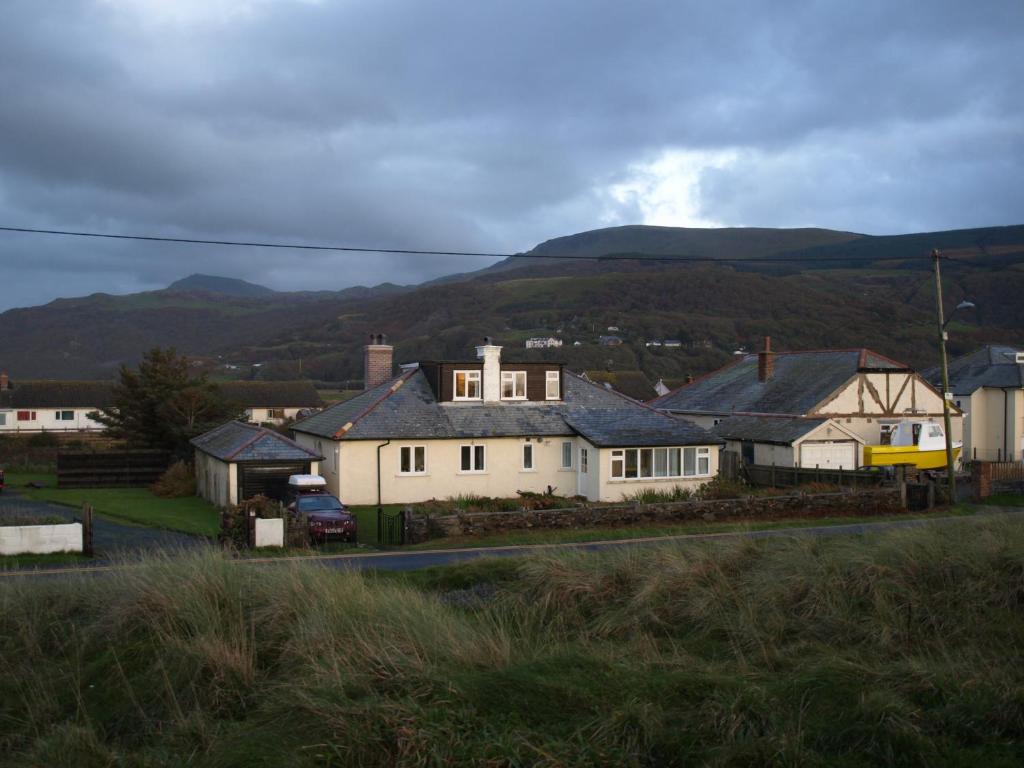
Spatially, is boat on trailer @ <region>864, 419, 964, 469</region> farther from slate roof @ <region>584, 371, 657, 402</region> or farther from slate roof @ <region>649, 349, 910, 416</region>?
slate roof @ <region>584, 371, 657, 402</region>

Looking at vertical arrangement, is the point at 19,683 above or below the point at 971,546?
below

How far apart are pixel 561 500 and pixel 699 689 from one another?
2186 cm

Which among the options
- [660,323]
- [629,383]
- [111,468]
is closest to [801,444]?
[111,468]

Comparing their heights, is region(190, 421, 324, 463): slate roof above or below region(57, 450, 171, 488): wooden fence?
above

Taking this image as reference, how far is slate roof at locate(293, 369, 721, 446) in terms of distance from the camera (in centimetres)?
3403

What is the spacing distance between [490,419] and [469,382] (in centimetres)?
197

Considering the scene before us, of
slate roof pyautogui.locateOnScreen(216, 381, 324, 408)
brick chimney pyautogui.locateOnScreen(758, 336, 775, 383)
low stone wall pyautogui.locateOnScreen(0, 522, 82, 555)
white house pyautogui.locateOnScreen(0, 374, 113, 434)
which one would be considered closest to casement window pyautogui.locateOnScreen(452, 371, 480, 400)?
low stone wall pyautogui.locateOnScreen(0, 522, 82, 555)

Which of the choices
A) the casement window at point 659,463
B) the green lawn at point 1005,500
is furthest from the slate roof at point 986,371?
the casement window at point 659,463

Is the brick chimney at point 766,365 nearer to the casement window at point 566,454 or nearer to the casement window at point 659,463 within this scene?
the casement window at point 659,463

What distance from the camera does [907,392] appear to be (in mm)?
43594

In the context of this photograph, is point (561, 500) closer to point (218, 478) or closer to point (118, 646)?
point (218, 478)

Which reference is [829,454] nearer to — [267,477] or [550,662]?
[267,477]

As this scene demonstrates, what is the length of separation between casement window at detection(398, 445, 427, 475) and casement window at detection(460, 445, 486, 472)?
152cm

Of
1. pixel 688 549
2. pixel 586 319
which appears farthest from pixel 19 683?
pixel 586 319
